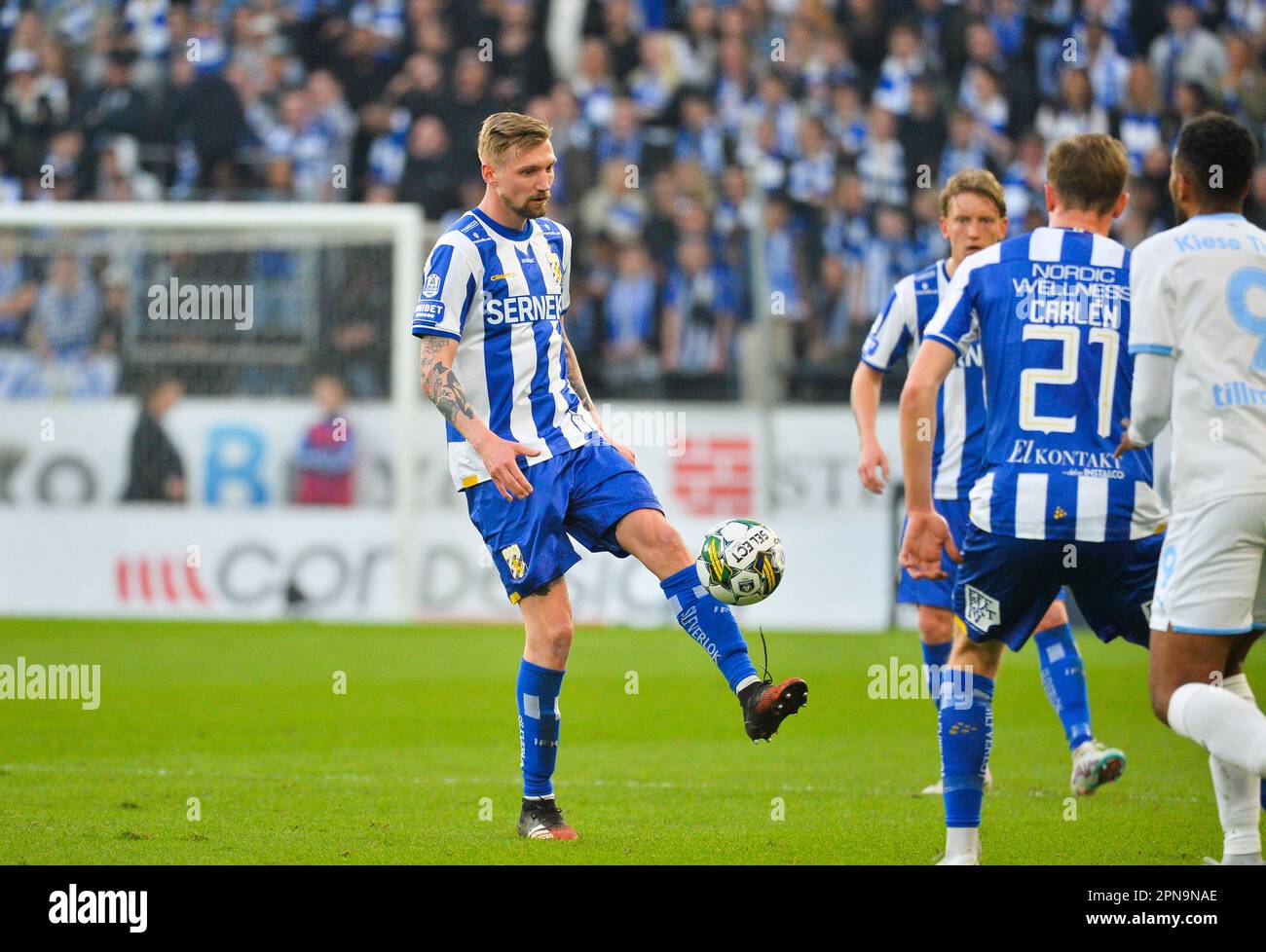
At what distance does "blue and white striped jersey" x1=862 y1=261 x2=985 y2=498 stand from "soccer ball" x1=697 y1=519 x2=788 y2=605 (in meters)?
1.55

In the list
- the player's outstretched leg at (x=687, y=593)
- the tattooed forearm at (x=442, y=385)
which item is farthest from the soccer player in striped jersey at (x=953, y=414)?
the tattooed forearm at (x=442, y=385)

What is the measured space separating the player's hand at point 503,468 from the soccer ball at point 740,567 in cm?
65

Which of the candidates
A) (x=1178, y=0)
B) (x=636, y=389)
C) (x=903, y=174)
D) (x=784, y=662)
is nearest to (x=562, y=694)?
(x=784, y=662)

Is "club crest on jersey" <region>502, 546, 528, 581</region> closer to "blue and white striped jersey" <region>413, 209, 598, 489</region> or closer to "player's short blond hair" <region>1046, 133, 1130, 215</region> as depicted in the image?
"blue and white striped jersey" <region>413, 209, 598, 489</region>

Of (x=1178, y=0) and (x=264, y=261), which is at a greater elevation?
(x=1178, y=0)

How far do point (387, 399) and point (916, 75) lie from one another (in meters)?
6.10

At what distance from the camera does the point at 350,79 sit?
57.5 feet

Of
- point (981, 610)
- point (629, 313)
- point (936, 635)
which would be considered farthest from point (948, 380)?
point (629, 313)

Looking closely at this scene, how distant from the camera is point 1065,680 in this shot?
24.1ft

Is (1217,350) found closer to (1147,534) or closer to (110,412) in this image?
(1147,534)

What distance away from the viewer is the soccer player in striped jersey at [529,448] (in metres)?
5.99

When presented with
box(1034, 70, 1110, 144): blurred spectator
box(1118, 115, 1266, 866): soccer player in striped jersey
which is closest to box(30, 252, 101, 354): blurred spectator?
box(1034, 70, 1110, 144): blurred spectator

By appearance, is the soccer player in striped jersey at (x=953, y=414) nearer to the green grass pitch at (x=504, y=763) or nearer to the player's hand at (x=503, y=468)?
the green grass pitch at (x=504, y=763)

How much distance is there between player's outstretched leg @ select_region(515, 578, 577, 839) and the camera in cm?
608
